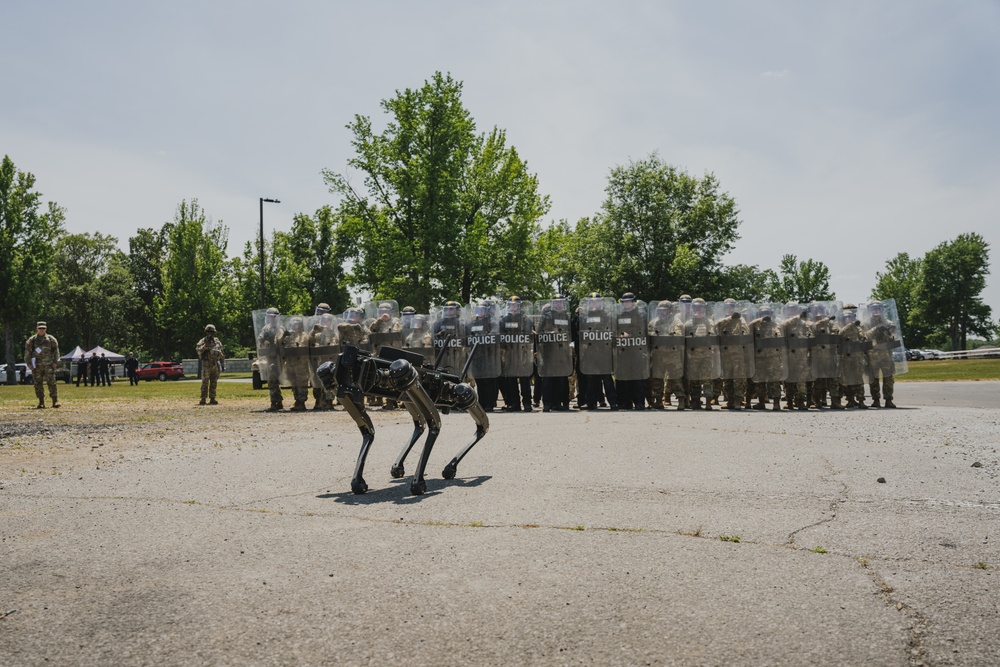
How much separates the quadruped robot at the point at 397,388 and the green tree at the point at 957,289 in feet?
286

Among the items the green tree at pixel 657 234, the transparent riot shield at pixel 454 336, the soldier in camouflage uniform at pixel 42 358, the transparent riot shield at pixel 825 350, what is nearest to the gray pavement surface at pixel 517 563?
the transparent riot shield at pixel 825 350

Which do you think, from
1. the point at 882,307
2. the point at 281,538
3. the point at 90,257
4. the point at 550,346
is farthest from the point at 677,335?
the point at 90,257

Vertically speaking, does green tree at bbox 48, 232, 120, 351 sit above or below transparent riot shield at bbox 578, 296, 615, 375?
above

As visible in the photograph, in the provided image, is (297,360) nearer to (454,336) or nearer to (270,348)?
(270,348)

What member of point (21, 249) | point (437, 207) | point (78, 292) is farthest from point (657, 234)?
point (78, 292)

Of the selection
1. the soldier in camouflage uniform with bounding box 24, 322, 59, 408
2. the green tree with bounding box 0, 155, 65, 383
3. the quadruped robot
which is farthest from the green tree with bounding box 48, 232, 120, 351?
the quadruped robot

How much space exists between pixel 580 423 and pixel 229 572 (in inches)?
336

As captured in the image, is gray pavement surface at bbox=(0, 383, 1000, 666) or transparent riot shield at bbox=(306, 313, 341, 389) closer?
gray pavement surface at bbox=(0, 383, 1000, 666)

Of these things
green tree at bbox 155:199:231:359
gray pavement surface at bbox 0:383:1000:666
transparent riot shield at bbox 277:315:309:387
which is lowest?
gray pavement surface at bbox 0:383:1000:666

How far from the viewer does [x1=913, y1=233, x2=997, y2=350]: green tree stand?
265ft

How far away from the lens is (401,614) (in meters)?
3.57

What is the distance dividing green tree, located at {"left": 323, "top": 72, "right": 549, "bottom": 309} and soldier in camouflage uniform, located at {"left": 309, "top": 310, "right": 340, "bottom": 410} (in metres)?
14.1

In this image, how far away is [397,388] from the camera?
6.55m

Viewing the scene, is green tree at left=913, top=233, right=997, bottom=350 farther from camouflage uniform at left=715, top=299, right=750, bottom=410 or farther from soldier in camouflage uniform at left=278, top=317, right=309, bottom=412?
soldier in camouflage uniform at left=278, top=317, right=309, bottom=412
